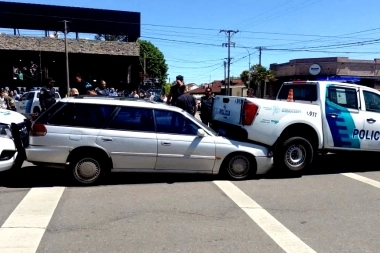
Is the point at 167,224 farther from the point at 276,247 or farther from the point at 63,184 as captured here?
the point at 63,184

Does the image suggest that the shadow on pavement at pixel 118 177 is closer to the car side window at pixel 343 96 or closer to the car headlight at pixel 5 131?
the car headlight at pixel 5 131

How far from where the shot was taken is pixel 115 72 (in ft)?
129

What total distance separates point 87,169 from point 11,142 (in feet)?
4.62

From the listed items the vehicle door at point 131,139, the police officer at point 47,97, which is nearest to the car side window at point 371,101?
the vehicle door at point 131,139

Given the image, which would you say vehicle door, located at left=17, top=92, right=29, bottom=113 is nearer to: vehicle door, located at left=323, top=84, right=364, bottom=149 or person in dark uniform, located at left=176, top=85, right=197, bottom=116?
person in dark uniform, located at left=176, top=85, right=197, bottom=116

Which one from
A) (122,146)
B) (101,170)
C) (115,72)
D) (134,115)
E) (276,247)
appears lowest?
(276,247)

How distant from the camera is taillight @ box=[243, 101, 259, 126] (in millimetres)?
7238

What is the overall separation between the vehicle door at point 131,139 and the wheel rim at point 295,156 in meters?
2.84

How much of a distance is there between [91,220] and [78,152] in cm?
188

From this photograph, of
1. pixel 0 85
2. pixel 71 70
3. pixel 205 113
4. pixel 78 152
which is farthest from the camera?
pixel 71 70

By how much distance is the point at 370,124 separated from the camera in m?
7.95

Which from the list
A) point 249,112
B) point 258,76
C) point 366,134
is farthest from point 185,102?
point 258,76

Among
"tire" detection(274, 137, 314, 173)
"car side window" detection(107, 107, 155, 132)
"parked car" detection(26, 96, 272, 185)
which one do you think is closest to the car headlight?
"parked car" detection(26, 96, 272, 185)

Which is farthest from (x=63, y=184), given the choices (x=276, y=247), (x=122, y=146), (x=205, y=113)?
(x=205, y=113)
